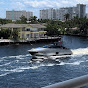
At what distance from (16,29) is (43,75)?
48.5 meters

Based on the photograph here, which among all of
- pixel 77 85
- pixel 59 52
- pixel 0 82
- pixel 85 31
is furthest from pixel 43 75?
pixel 85 31

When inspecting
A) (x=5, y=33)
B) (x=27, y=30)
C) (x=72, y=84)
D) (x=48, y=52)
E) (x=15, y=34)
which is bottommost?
(x=48, y=52)

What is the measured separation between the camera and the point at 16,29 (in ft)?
225

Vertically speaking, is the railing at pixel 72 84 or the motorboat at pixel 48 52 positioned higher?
the railing at pixel 72 84

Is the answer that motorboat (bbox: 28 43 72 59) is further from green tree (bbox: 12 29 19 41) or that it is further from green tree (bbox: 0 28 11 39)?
green tree (bbox: 0 28 11 39)

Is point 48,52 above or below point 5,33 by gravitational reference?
below

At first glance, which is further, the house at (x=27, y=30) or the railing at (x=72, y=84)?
the house at (x=27, y=30)

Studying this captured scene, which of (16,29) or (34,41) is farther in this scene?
(16,29)

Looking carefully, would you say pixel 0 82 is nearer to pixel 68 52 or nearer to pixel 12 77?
pixel 12 77

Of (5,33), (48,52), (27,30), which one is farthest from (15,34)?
(48,52)

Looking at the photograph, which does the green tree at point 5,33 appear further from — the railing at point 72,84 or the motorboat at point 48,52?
the railing at point 72,84

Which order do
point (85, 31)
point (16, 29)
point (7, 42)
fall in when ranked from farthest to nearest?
point (85, 31) < point (16, 29) < point (7, 42)

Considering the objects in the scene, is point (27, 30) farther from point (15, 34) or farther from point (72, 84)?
point (72, 84)

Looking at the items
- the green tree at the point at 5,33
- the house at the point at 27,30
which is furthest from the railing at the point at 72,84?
the house at the point at 27,30
